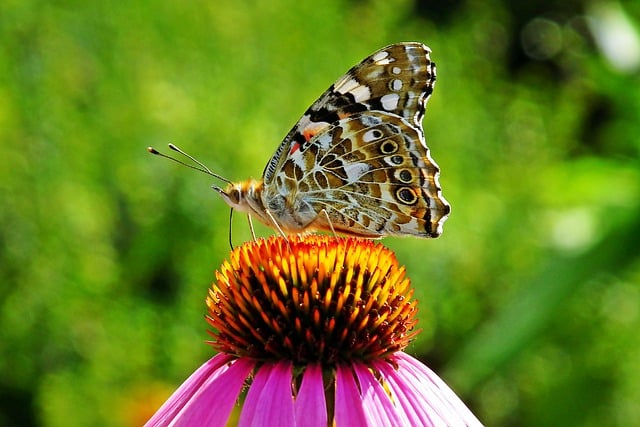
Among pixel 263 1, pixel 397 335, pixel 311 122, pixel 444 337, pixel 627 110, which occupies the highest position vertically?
pixel 263 1

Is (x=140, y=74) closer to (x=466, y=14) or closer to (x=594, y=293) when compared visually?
(x=594, y=293)

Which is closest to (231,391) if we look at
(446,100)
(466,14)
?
(446,100)

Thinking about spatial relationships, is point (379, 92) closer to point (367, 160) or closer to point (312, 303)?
point (367, 160)

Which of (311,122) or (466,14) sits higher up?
(466,14)

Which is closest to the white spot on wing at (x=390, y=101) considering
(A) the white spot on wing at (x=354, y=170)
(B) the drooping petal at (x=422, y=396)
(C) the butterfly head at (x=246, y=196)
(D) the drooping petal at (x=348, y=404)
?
(A) the white spot on wing at (x=354, y=170)

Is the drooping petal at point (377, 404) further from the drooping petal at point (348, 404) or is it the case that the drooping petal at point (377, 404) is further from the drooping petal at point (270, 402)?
the drooping petal at point (270, 402)

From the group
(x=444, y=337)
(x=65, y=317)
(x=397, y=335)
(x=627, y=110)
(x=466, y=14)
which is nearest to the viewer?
(x=397, y=335)
